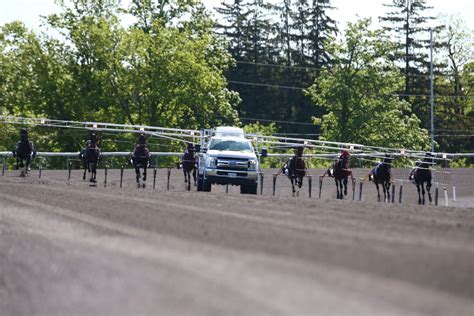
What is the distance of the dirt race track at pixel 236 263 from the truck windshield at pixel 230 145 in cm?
1621

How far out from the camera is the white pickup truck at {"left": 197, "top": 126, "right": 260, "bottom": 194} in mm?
32438

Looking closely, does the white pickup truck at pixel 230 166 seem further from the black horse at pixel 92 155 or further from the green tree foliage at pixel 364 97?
the green tree foliage at pixel 364 97

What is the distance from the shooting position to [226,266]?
9.55 meters

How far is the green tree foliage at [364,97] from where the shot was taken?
258 feet

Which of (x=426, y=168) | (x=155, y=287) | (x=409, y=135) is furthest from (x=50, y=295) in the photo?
(x=409, y=135)

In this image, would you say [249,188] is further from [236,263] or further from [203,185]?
[236,263]

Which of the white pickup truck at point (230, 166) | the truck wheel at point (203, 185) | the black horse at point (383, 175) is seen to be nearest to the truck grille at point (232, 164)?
the white pickup truck at point (230, 166)

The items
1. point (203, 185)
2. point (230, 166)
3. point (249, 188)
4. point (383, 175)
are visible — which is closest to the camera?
point (230, 166)

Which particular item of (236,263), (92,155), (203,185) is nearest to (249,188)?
(203,185)

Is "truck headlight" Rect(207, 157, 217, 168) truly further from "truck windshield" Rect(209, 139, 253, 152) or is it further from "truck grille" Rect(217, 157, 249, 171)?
"truck windshield" Rect(209, 139, 253, 152)

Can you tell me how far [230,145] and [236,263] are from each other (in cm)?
2367

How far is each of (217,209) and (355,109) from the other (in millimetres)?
62977

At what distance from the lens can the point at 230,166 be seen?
106ft

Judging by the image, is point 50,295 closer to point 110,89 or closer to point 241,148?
point 241,148
